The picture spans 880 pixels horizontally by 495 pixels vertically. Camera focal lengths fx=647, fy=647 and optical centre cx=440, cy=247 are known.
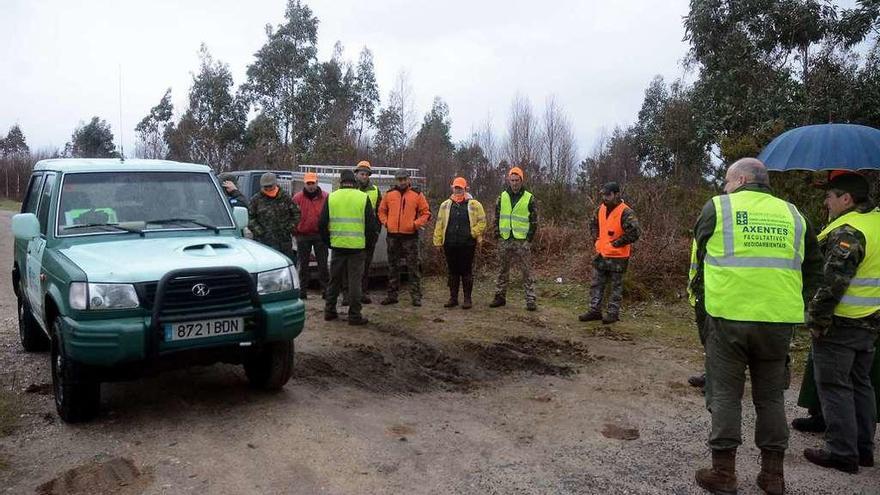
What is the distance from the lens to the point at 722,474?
372cm

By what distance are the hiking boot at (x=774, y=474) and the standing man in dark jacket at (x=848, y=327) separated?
620 mm

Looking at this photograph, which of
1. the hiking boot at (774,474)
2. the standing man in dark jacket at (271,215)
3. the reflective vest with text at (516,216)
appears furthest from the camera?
the reflective vest with text at (516,216)

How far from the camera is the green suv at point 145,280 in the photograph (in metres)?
4.35

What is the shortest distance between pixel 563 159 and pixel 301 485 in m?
23.5

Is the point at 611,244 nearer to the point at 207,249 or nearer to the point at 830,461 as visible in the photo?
the point at 830,461

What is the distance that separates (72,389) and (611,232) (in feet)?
20.6

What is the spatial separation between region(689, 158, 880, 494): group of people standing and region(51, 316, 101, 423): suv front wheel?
164 inches

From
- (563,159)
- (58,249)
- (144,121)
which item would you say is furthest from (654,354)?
(144,121)

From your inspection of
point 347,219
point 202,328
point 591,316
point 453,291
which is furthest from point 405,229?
point 202,328

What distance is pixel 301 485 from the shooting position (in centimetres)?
381

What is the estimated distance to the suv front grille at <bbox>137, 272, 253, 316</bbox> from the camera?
4438 millimetres

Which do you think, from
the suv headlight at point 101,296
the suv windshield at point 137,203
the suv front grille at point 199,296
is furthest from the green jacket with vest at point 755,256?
the suv windshield at point 137,203

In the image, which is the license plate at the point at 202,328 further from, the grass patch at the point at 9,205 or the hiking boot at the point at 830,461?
the grass patch at the point at 9,205

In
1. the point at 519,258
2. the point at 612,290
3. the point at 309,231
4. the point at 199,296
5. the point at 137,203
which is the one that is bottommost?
the point at 612,290
